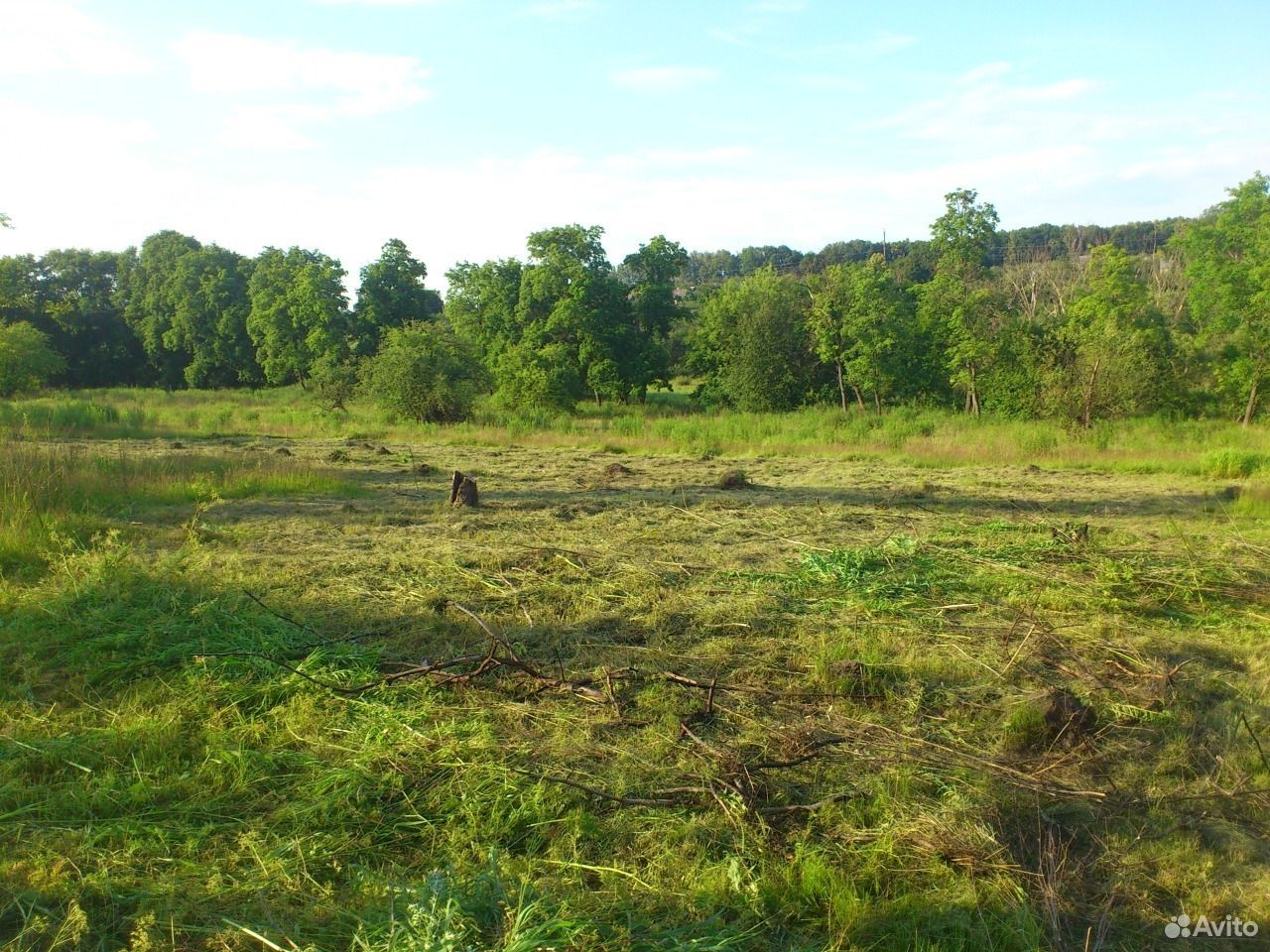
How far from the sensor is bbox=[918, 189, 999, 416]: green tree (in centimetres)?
2864

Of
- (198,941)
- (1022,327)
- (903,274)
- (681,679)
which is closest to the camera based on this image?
(198,941)

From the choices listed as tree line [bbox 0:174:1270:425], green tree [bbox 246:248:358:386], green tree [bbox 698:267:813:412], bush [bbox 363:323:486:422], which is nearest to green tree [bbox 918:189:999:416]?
tree line [bbox 0:174:1270:425]

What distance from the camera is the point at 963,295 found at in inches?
1166

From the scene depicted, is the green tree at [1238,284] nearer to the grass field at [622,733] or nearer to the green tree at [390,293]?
the grass field at [622,733]

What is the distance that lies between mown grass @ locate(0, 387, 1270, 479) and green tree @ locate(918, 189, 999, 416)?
13.5ft

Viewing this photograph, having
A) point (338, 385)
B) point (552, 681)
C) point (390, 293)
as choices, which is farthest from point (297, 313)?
point (552, 681)

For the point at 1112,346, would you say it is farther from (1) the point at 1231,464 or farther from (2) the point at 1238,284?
(1) the point at 1231,464

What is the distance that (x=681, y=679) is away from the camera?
432 centimetres

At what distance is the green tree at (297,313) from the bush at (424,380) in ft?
46.9

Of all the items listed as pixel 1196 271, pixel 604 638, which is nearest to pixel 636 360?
pixel 1196 271

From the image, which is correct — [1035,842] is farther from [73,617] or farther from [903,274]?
[903,274]

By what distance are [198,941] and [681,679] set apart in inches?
96.1

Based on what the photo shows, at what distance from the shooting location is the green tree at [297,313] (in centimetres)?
4081

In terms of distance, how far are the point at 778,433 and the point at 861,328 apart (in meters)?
10.8
